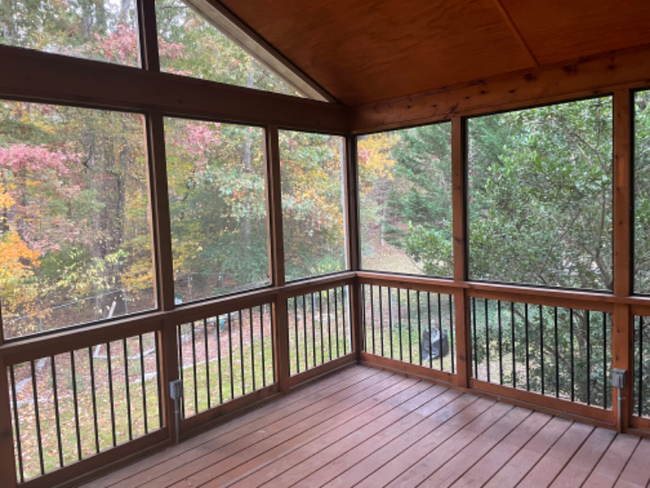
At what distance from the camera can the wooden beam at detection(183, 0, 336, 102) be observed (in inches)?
127

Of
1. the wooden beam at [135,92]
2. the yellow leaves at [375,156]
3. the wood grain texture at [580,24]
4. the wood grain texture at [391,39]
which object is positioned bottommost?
the yellow leaves at [375,156]

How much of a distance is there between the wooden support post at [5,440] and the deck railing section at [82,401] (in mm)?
48

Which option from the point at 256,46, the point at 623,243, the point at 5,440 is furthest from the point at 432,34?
the point at 5,440

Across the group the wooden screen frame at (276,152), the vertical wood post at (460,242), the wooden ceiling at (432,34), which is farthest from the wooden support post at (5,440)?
the vertical wood post at (460,242)

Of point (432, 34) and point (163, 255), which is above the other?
point (432, 34)

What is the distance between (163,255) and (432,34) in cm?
239

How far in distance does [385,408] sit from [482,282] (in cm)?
129

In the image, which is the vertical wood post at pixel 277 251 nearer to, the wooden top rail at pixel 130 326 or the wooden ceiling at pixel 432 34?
the wooden top rail at pixel 130 326

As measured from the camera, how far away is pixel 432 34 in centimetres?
306

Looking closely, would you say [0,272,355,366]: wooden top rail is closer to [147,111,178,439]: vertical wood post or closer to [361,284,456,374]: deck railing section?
[147,111,178,439]: vertical wood post

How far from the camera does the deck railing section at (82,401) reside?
2.62 metres

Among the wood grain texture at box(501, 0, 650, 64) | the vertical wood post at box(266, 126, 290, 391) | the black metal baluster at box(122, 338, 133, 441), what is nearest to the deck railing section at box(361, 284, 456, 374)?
the vertical wood post at box(266, 126, 290, 391)

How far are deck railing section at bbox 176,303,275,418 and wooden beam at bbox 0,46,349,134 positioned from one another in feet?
5.12

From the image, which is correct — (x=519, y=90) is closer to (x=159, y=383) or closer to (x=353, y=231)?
(x=353, y=231)
